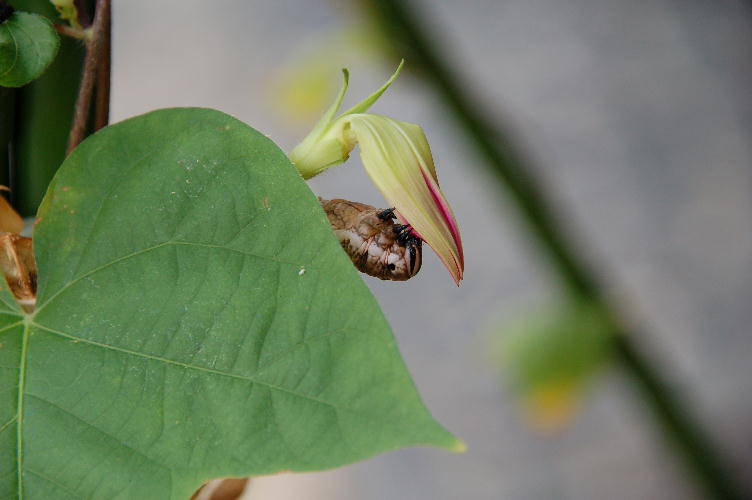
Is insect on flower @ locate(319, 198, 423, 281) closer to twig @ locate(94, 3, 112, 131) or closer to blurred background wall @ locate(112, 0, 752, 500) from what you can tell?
twig @ locate(94, 3, 112, 131)

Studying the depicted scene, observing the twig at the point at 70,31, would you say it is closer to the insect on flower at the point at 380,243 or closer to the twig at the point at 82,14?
the twig at the point at 82,14

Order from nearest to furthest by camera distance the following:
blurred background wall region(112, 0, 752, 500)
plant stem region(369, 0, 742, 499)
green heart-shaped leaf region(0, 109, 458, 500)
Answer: green heart-shaped leaf region(0, 109, 458, 500) → plant stem region(369, 0, 742, 499) → blurred background wall region(112, 0, 752, 500)

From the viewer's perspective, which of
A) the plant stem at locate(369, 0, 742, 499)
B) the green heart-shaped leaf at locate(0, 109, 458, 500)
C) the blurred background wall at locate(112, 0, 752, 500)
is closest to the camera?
the green heart-shaped leaf at locate(0, 109, 458, 500)

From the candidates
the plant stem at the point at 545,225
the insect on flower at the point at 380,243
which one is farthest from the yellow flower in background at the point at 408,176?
the plant stem at the point at 545,225

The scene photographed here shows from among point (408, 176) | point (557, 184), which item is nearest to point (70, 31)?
point (408, 176)

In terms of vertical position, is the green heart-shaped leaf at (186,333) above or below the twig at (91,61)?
below

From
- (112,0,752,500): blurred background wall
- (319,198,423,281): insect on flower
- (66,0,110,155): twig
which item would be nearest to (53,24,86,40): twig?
(66,0,110,155): twig
